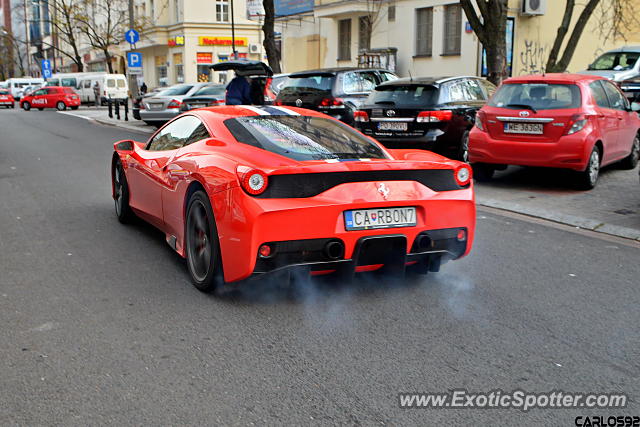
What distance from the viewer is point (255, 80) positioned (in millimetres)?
13477

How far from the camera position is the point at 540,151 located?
9.55 metres

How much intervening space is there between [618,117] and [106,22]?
205 feet

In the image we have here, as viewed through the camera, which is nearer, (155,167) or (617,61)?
(155,167)

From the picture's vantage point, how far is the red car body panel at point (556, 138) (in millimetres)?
9406

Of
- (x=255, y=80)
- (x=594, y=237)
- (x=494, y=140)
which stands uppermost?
(x=255, y=80)

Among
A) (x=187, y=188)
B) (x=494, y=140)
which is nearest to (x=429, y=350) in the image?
(x=187, y=188)

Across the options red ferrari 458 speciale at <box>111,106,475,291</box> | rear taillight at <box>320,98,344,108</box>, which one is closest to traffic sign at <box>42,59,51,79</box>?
rear taillight at <box>320,98,344,108</box>

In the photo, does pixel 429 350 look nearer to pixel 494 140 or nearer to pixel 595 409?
pixel 595 409

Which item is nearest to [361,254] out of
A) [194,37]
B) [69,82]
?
[194,37]

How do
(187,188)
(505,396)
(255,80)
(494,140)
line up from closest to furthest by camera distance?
(505,396) < (187,188) < (494,140) < (255,80)

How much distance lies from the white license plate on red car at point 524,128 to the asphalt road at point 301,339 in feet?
11.2

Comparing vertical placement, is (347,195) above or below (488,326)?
above

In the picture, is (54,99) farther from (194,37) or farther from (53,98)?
(194,37)

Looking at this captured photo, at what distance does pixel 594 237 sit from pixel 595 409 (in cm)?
420
